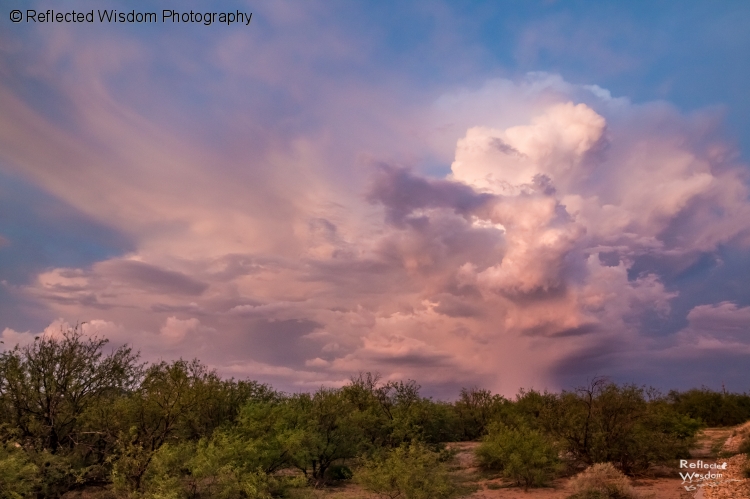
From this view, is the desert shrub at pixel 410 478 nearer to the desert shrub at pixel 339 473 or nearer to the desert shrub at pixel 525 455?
the desert shrub at pixel 525 455

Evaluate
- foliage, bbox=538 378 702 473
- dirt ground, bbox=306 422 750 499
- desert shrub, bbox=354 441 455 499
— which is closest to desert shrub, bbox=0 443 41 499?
dirt ground, bbox=306 422 750 499

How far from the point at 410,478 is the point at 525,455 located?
1012cm

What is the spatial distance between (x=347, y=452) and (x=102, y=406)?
639 inches

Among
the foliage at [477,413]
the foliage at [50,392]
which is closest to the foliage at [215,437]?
the foliage at [50,392]

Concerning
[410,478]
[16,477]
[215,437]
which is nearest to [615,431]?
[410,478]

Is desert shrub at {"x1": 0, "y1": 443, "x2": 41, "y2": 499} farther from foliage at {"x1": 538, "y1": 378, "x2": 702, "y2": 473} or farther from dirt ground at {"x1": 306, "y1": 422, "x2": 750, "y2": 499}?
foliage at {"x1": 538, "y1": 378, "x2": 702, "y2": 473}

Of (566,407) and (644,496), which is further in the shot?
(566,407)

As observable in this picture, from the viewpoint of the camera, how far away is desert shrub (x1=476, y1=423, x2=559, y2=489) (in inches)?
1165

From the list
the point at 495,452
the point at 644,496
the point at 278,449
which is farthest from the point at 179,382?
the point at 644,496

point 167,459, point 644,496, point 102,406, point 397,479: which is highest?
point 102,406

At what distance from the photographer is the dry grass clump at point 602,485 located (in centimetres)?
2319

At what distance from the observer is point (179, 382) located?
27484mm

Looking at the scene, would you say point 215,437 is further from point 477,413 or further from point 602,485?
point 477,413

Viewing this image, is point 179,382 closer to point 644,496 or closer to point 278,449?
point 278,449
